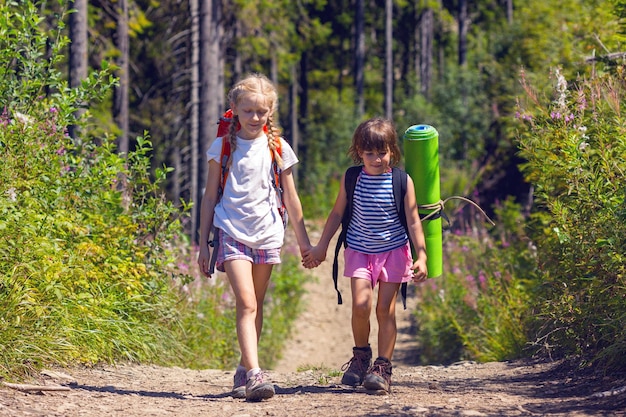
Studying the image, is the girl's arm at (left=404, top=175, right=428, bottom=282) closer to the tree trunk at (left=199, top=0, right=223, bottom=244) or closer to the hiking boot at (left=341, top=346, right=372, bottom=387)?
the hiking boot at (left=341, top=346, right=372, bottom=387)

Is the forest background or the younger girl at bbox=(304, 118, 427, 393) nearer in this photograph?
the younger girl at bbox=(304, 118, 427, 393)

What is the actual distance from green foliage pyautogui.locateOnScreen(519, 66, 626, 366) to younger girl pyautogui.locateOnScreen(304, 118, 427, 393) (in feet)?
3.75

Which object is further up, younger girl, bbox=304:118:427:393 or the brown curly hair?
the brown curly hair

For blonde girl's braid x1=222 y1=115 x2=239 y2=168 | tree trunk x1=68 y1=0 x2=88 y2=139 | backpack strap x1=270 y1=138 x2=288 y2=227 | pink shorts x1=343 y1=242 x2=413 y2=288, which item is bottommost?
pink shorts x1=343 y1=242 x2=413 y2=288

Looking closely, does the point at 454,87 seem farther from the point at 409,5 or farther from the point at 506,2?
the point at 506,2

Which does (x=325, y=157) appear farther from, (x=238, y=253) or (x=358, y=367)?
(x=238, y=253)

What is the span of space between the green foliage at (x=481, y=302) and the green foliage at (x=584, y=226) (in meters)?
0.67

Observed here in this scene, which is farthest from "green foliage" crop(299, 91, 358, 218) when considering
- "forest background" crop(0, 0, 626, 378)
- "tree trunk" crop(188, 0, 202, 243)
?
"forest background" crop(0, 0, 626, 378)

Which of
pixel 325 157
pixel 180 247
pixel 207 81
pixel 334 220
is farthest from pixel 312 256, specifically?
pixel 325 157

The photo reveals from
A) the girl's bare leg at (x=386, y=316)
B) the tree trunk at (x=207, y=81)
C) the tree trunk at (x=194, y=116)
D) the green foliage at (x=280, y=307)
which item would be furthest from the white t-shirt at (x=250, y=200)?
the tree trunk at (x=194, y=116)

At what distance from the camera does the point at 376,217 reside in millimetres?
6047

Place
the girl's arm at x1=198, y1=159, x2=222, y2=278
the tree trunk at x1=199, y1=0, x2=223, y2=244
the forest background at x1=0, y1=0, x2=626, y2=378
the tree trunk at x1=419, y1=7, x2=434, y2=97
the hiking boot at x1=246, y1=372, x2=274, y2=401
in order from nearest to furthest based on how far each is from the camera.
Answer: the hiking boot at x1=246, y1=372, x2=274, y2=401 → the girl's arm at x1=198, y1=159, x2=222, y2=278 → the forest background at x1=0, y1=0, x2=626, y2=378 → the tree trunk at x1=199, y1=0, x2=223, y2=244 → the tree trunk at x1=419, y1=7, x2=434, y2=97

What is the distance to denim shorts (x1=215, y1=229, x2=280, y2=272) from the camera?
5926mm

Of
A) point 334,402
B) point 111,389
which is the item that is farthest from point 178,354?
point 334,402
